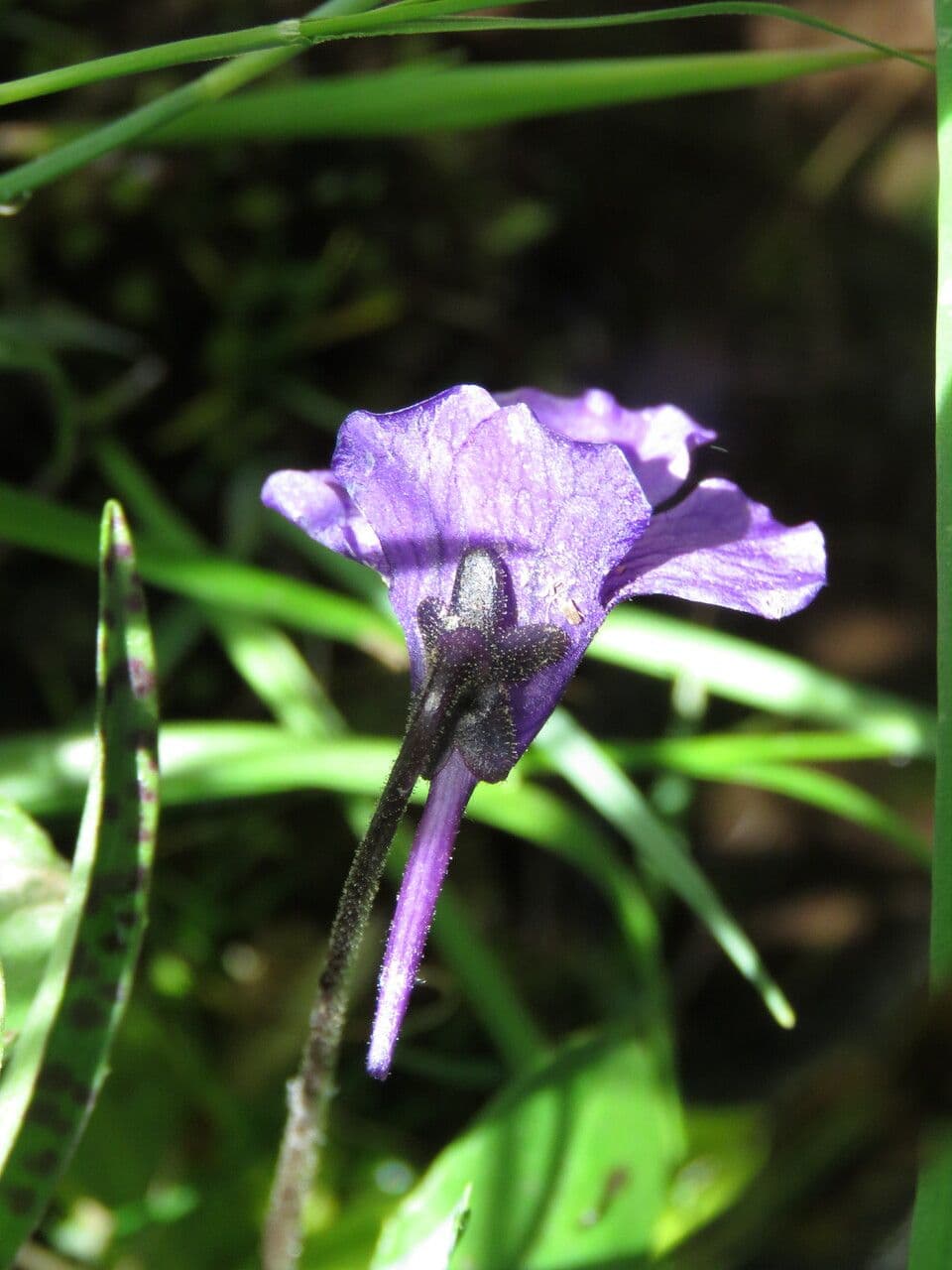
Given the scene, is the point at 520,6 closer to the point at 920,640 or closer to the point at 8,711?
the point at 920,640

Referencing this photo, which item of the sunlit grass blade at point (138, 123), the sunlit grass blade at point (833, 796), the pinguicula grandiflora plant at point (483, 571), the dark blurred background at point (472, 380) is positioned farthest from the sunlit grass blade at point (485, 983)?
the sunlit grass blade at point (138, 123)

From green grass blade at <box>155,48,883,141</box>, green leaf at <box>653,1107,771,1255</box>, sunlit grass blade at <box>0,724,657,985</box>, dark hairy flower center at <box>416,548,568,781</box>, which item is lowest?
green leaf at <box>653,1107,771,1255</box>

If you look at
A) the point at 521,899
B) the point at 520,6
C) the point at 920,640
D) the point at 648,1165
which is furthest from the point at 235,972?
the point at 520,6

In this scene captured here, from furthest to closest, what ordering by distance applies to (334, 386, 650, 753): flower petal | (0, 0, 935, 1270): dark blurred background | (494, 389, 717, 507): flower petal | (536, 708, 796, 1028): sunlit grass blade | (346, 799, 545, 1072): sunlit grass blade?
(0, 0, 935, 1270): dark blurred background < (346, 799, 545, 1072): sunlit grass blade < (536, 708, 796, 1028): sunlit grass blade < (494, 389, 717, 507): flower petal < (334, 386, 650, 753): flower petal

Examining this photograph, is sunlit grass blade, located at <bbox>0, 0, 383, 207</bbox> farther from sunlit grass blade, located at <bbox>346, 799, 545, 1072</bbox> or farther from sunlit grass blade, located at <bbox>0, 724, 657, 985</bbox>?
sunlit grass blade, located at <bbox>346, 799, 545, 1072</bbox>

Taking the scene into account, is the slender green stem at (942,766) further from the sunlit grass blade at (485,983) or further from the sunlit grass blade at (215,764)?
the sunlit grass blade at (485,983)

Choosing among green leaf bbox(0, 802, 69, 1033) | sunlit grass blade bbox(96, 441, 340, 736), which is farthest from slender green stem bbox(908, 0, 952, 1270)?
sunlit grass blade bbox(96, 441, 340, 736)

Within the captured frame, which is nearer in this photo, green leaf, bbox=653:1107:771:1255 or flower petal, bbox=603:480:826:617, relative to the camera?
flower petal, bbox=603:480:826:617

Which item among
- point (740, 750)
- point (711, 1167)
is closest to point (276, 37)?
point (740, 750)
